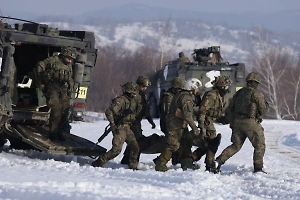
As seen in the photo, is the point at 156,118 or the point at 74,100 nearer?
the point at 74,100

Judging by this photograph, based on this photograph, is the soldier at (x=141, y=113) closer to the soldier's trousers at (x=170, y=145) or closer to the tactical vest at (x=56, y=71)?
the soldier's trousers at (x=170, y=145)

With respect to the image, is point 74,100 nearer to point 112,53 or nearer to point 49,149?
point 49,149

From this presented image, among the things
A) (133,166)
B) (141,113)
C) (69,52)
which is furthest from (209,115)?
(69,52)

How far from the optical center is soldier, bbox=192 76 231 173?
1245 centimetres

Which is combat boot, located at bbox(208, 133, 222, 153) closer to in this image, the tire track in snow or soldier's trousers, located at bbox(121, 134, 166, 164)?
soldier's trousers, located at bbox(121, 134, 166, 164)

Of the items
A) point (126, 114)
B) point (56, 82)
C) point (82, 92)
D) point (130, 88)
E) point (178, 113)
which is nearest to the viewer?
point (178, 113)

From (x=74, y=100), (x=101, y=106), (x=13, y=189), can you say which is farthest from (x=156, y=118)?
(x=101, y=106)

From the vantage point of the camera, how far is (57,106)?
13156mm

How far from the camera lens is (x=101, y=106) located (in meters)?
63.0

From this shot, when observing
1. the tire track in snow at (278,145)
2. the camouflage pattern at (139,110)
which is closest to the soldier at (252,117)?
the camouflage pattern at (139,110)

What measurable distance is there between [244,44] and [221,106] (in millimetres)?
188333

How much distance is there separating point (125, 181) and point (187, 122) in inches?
80.9

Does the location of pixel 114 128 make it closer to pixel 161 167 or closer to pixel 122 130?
pixel 122 130

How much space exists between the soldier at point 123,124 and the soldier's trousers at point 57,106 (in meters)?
1.09
